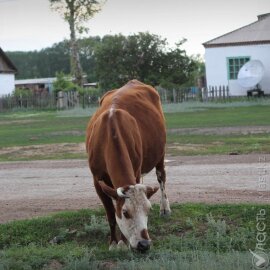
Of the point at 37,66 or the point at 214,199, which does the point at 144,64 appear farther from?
the point at 37,66

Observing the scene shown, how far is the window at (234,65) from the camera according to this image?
188 feet

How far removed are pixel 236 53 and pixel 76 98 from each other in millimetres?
13385

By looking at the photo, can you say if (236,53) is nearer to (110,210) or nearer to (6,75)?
(6,75)

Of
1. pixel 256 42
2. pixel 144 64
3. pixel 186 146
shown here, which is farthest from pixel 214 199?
pixel 144 64

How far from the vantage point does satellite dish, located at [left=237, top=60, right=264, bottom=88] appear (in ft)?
178

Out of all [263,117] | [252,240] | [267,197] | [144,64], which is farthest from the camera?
[144,64]

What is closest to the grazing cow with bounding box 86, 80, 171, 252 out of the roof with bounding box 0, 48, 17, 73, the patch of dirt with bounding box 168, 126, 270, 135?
the patch of dirt with bounding box 168, 126, 270, 135

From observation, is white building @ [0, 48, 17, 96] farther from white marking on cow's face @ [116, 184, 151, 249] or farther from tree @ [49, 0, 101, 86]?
white marking on cow's face @ [116, 184, 151, 249]

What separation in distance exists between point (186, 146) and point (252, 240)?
1372cm

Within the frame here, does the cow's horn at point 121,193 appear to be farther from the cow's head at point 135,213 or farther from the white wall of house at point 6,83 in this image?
the white wall of house at point 6,83

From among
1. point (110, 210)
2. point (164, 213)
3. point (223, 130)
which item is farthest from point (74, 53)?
point (110, 210)

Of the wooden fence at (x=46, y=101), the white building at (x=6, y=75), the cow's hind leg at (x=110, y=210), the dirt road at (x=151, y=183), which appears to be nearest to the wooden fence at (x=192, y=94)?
the wooden fence at (x=46, y=101)

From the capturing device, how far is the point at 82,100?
58094 millimetres

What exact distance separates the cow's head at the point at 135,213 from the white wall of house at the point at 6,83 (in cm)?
6531
